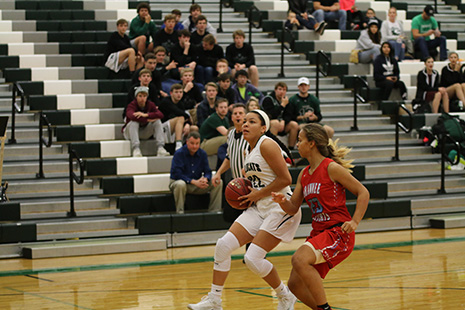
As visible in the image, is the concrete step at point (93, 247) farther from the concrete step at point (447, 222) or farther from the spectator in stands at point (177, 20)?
the spectator in stands at point (177, 20)

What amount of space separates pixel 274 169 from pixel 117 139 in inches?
237

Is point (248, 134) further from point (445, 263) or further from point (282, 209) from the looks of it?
point (445, 263)

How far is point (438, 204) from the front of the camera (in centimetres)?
1126

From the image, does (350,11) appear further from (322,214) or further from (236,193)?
(322,214)

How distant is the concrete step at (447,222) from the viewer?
10641 millimetres

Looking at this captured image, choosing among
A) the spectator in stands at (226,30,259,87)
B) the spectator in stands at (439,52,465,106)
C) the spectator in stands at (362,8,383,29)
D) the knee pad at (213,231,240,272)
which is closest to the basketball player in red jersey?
the knee pad at (213,231,240,272)

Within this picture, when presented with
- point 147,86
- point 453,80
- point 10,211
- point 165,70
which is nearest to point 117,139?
point 147,86

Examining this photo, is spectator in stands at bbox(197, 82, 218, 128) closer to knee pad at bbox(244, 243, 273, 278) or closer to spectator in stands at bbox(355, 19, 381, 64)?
spectator in stands at bbox(355, 19, 381, 64)

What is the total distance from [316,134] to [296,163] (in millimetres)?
5861

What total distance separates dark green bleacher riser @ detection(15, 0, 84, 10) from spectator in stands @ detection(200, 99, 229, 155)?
479 centimetres

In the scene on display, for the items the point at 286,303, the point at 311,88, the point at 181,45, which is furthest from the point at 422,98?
the point at 286,303

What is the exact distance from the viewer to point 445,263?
7.96m

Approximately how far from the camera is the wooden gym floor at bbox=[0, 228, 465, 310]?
6.22m

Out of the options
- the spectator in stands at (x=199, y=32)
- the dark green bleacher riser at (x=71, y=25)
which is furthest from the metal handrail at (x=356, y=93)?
the dark green bleacher riser at (x=71, y=25)
